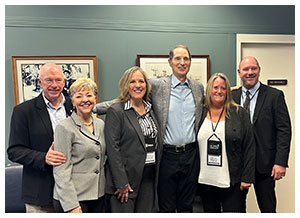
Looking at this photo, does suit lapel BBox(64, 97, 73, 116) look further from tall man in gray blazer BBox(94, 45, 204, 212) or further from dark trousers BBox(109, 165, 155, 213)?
dark trousers BBox(109, 165, 155, 213)

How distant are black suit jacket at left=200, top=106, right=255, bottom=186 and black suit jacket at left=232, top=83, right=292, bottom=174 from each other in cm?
17

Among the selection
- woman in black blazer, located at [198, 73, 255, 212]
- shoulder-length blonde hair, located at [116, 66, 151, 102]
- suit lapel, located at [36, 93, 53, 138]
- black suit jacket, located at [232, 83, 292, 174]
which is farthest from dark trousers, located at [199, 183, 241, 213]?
suit lapel, located at [36, 93, 53, 138]

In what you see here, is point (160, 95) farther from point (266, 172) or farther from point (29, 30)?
point (29, 30)

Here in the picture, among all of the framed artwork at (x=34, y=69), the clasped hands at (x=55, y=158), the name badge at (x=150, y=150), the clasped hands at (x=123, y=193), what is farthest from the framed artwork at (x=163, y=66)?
the clasped hands at (x=55, y=158)

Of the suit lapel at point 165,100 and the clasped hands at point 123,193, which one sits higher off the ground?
the suit lapel at point 165,100

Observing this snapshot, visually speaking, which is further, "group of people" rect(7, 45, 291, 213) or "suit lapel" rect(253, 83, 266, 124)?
"suit lapel" rect(253, 83, 266, 124)

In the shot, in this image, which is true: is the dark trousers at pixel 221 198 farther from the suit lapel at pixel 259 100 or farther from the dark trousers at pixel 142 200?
the suit lapel at pixel 259 100

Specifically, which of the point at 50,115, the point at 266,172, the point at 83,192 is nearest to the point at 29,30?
the point at 50,115

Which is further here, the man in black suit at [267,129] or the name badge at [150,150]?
the man in black suit at [267,129]

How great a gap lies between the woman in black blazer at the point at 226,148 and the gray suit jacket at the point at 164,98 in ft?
0.25

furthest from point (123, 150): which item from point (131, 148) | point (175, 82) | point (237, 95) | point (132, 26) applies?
point (132, 26)

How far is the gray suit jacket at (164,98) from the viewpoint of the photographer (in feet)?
6.13

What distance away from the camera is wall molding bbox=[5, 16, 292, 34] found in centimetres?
241

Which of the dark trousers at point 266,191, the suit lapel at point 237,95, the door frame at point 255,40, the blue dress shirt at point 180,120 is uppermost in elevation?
the door frame at point 255,40
